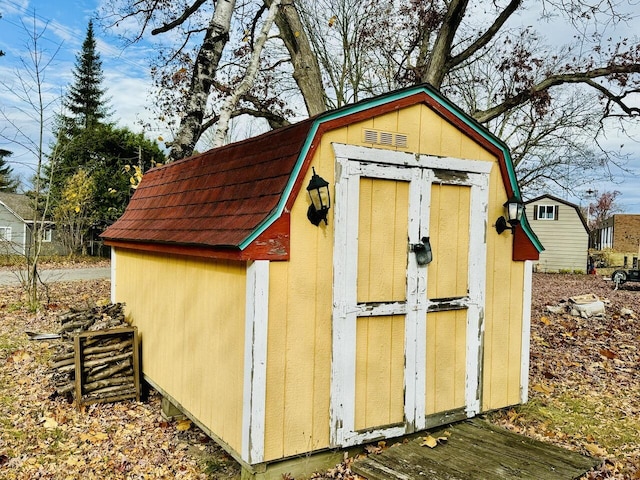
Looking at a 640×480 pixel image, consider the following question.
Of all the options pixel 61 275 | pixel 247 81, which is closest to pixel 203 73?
pixel 247 81

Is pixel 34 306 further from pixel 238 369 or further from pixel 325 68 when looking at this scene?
pixel 325 68

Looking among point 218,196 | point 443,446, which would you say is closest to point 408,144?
point 218,196

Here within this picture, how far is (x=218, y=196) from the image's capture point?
14.7ft

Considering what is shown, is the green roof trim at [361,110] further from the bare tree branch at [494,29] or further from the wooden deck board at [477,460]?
the bare tree branch at [494,29]

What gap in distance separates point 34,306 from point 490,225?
31.4 ft

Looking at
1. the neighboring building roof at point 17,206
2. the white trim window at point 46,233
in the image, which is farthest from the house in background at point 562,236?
the neighboring building roof at point 17,206

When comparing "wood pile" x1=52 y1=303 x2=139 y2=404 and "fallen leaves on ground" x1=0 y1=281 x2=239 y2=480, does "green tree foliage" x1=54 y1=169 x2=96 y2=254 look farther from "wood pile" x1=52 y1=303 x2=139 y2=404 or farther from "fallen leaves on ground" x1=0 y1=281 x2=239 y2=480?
"fallen leaves on ground" x1=0 y1=281 x2=239 y2=480

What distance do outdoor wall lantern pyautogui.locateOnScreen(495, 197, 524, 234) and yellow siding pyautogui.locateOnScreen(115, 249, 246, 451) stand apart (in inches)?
107

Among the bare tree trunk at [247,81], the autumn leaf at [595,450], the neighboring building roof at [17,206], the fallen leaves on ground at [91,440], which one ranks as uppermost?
the bare tree trunk at [247,81]

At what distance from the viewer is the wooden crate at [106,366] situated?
17.5 ft

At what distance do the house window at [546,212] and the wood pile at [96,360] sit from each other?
26.4 m

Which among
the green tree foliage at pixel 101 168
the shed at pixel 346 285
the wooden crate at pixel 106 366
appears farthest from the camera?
the green tree foliage at pixel 101 168

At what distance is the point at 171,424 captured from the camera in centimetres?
505

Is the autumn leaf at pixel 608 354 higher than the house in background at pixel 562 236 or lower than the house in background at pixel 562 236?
lower
